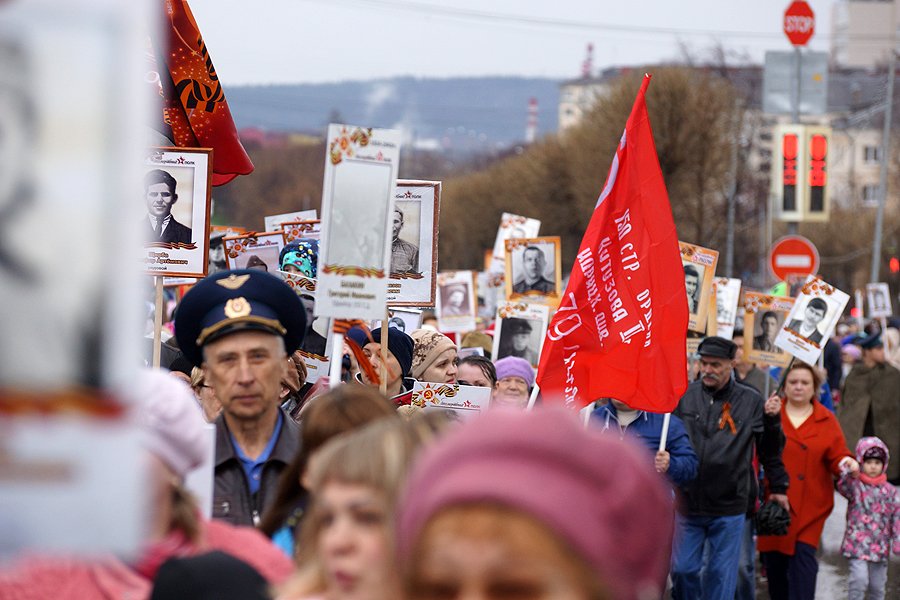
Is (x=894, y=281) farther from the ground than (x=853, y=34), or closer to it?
closer to it

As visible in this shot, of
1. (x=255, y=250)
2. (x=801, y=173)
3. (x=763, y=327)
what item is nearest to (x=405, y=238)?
(x=255, y=250)

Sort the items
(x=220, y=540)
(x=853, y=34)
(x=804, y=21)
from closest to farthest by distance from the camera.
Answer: (x=220, y=540) → (x=804, y=21) → (x=853, y=34)

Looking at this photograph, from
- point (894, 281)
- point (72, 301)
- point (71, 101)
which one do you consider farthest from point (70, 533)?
point (894, 281)

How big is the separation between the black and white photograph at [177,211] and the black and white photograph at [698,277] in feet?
19.3

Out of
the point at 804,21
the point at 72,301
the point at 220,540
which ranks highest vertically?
the point at 804,21

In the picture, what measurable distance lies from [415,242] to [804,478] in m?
4.17

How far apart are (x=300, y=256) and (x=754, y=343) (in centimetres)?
684

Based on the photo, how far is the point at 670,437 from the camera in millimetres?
9125

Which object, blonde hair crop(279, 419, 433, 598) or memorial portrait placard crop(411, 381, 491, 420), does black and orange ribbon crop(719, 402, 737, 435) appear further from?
blonde hair crop(279, 419, 433, 598)

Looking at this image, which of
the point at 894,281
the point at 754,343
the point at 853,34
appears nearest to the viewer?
the point at 754,343

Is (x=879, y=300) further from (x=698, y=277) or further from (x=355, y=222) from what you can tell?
(x=355, y=222)

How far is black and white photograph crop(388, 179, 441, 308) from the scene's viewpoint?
301 inches

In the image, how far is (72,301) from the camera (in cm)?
143

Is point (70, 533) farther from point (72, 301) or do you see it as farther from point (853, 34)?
point (853, 34)
